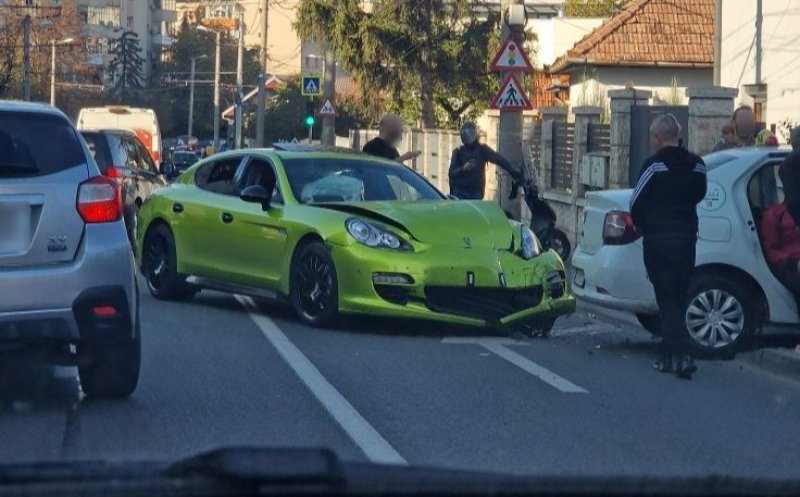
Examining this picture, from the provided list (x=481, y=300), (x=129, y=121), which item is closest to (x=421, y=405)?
(x=481, y=300)

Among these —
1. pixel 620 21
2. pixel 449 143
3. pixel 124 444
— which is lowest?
pixel 124 444

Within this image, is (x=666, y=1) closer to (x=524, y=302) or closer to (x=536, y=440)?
(x=524, y=302)

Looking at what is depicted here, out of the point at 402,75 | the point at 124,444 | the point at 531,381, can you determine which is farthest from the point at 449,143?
the point at 124,444

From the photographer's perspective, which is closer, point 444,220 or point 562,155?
point 444,220

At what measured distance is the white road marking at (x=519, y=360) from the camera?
29.4 feet

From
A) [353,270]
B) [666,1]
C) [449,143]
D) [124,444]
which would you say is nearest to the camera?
[124,444]

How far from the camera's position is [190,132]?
8750 cm

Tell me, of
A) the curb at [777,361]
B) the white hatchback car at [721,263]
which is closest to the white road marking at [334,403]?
the white hatchback car at [721,263]

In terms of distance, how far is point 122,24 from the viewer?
307ft

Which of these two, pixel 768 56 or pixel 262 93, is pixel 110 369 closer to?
pixel 768 56

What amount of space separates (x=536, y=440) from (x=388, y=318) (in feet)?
14.7

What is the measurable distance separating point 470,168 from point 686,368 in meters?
6.72

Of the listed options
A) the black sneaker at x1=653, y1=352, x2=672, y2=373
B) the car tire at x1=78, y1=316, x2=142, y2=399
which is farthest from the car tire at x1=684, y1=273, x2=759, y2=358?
the car tire at x1=78, y1=316, x2=142, y2=399

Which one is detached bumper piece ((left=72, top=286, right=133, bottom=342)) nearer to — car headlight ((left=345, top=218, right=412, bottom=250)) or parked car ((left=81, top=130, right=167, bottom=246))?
car headlight ((left=345, top=218, right=412, bottom=250))
